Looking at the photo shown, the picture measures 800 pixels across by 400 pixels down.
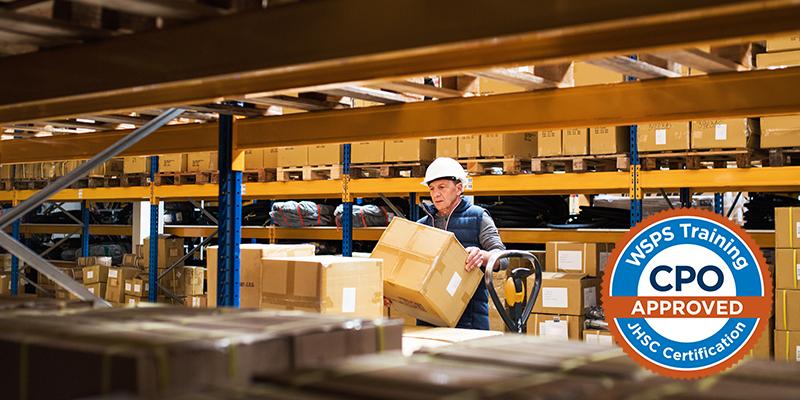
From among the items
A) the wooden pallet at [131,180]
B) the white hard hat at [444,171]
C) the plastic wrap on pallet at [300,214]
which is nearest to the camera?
the white hard hat at [444,171]

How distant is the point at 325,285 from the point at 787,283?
4297mm

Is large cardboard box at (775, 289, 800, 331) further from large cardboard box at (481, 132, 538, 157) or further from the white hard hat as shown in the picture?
the white hard hat

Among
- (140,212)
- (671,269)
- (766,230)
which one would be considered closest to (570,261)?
(766,230)

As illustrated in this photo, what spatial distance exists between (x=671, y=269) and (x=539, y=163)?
3.80 metres

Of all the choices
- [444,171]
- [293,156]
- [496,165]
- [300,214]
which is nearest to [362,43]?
[444,171]

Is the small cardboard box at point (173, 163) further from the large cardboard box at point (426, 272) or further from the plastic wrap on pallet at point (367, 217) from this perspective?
the large cardboard box at point (426, 272)

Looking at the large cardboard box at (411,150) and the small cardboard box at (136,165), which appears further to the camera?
the small cardboard box at (136,165)

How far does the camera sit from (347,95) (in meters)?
4.50

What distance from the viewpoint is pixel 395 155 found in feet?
27.7

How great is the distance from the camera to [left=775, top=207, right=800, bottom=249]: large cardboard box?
672cm

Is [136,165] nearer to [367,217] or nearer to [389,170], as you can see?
[367,217]

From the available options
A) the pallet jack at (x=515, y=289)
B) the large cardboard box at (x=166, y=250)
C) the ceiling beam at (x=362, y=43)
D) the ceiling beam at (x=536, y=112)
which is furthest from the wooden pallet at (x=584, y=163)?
the large cardboard box at (x=166, y=250)

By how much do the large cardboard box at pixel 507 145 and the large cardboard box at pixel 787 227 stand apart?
221 cm

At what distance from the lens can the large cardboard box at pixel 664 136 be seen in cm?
708
